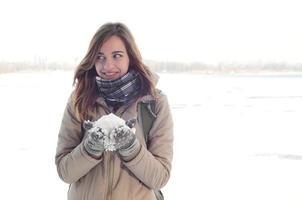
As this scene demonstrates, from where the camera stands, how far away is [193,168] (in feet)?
19.7

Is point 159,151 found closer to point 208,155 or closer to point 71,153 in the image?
point 71,153

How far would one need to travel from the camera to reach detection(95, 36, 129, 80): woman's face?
5.83 ft

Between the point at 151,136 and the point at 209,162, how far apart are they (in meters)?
4.77

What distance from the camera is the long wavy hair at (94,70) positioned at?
1771 mm

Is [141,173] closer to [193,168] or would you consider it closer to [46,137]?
[193,168]

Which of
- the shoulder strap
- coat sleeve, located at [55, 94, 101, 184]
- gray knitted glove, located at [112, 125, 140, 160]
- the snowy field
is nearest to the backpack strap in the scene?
the shoulder strap

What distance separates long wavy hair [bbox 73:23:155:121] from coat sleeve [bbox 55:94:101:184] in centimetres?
5

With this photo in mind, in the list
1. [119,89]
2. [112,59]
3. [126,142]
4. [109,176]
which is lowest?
[109,176]

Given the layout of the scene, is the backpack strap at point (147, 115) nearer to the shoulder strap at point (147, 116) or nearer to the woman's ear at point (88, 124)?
the shoulder strap at point (147, 116)

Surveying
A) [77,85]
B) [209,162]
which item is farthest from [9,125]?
[77,85]

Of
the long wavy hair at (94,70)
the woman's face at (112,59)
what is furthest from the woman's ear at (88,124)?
the woman's face at (112,59)

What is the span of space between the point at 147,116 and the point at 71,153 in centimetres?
32

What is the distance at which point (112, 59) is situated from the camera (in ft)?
5.85

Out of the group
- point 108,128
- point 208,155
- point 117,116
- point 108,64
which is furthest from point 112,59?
point 208,155
